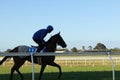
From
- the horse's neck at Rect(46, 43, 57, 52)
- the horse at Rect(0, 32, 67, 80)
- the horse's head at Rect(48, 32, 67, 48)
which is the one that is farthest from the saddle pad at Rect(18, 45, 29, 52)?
the horse's head at Rect(48, 32, 67, 48)

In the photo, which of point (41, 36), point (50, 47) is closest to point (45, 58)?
point (50, 47)

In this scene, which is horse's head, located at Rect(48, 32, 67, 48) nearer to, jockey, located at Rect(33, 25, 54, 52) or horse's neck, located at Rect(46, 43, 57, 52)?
horse's neck, located at Rect(46, 43, 57, 52)

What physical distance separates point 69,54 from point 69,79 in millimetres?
5319

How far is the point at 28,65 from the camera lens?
104 ft

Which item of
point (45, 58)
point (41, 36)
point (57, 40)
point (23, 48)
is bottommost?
point (45, 58)

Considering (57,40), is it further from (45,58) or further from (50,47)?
(45,58)

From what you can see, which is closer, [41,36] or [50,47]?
[41,36]

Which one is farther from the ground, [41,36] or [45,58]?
[41,36]

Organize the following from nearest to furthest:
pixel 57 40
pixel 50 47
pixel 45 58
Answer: pixel 45 58 → pixel 50 47 → pixel 57 40

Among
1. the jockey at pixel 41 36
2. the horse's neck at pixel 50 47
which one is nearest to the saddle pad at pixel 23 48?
the jockey at pixel 41 36

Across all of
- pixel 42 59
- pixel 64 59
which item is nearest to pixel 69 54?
pixel 42 59

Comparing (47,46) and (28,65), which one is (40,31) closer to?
(47,46)

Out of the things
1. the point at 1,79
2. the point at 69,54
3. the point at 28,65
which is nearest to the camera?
the point at 69,54

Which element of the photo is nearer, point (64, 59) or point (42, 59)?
point (42, 59)
